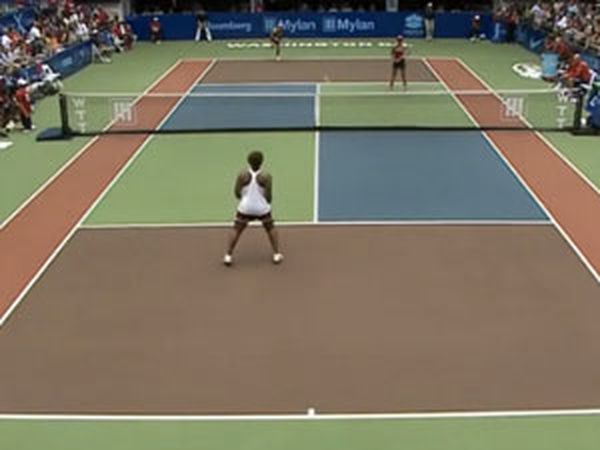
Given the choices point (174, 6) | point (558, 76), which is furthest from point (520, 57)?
point (174, 6)

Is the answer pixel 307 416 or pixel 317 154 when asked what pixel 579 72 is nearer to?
pixel 317 154

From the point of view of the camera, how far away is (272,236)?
13156mm

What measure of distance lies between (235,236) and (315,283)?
1.33 m

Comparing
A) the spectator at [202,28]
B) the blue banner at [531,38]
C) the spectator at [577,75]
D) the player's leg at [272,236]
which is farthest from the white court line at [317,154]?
the spectator at [202,28]

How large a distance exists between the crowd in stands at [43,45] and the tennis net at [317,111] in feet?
3.74

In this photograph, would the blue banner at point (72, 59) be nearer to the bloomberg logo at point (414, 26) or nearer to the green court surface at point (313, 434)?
the bloomberg logo at point (414, 26)

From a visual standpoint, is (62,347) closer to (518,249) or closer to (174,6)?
(518,249)

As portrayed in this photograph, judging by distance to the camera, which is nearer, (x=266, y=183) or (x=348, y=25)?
(x=266, y=183)

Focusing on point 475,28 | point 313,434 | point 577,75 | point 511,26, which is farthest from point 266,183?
point 475,28

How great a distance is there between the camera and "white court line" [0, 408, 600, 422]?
30.0 ft

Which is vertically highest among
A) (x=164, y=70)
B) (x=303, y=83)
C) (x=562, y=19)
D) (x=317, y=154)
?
(x=562, y=19)

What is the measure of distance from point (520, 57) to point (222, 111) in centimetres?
1425

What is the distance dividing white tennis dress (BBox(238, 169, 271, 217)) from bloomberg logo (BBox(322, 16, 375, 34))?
29.8m

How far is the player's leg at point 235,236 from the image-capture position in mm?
13008
